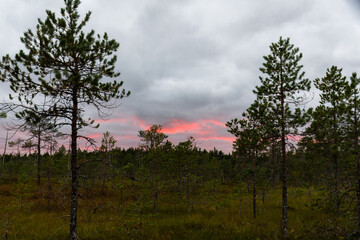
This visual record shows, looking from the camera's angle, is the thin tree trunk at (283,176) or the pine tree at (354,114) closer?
the pine tree at (354,114)

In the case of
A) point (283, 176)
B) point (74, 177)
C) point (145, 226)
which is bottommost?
point (145, 226)

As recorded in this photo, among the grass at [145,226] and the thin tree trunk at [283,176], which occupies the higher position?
the thin tree trunk at [283,176]

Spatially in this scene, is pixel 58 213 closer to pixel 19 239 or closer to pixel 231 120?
pixel 19 239

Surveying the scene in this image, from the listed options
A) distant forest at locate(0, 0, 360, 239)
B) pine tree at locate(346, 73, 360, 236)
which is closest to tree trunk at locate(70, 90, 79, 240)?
distant forest at locate(0, 0, 360, 239)

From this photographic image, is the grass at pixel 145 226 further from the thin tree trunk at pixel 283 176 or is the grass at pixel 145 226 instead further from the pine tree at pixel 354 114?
the pine tree at pixel 354 114

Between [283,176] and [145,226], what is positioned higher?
[283,176]

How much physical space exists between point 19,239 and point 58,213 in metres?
7.43

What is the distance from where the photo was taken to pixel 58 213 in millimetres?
18719

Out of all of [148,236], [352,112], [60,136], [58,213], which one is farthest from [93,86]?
[58,213]

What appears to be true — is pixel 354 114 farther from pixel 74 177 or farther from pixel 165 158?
pixel 165 158

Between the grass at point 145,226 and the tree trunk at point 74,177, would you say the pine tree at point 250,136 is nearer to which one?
the grass at point 145,226

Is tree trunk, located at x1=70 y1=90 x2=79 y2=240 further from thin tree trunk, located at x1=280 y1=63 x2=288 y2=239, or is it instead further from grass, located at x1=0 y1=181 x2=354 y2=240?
thin tree trunk, located at x1=280 y1=63 x2=288 y2=239

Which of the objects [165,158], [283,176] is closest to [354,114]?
[283,176]

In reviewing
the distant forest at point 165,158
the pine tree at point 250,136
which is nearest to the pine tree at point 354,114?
the distant forest at point 165,158
